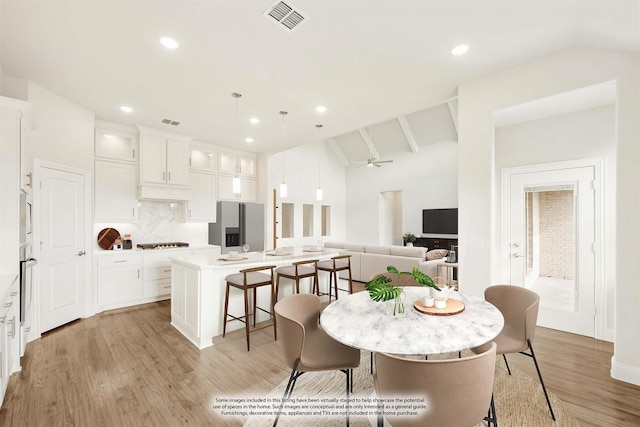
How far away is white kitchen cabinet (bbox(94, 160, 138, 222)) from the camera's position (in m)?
4.34

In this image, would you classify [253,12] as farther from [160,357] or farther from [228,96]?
[160,357]

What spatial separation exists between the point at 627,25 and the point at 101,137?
6.15 meters

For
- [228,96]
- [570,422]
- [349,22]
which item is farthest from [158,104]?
[570,422]

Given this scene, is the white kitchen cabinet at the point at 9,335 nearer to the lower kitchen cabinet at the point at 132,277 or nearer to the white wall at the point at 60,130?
the lower kitchen cabinet at the point at 132,277

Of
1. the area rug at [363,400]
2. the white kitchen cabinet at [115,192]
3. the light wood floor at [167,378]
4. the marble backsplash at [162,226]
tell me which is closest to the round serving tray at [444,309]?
the area rug at [363,400]

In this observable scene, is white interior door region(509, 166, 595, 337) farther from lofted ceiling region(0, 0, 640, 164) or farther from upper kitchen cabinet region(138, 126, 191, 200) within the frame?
upper kitchen cabinet region(138, 126, 191, 200)

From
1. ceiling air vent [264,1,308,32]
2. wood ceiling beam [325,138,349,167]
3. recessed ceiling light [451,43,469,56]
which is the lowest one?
recessed ceiling light [451,43,469,56]

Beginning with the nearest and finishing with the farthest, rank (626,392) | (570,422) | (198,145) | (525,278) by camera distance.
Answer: (570,422) → (626,392) → (525,278) → (198,145)

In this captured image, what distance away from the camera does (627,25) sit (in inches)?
80.7

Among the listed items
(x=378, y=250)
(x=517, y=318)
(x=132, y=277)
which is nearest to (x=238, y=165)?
(x=132, y=277)

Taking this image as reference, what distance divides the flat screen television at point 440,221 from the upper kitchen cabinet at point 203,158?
18.1ft

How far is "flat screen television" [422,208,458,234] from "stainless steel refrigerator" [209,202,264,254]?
14.6 ft

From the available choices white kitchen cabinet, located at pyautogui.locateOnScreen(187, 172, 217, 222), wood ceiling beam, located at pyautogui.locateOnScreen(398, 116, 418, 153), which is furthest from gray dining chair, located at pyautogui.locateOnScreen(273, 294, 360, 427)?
wood ceiling beam, located at pyautogui.locateOnScreen(398, 116, 418, 153)

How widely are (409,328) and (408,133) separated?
680cm
